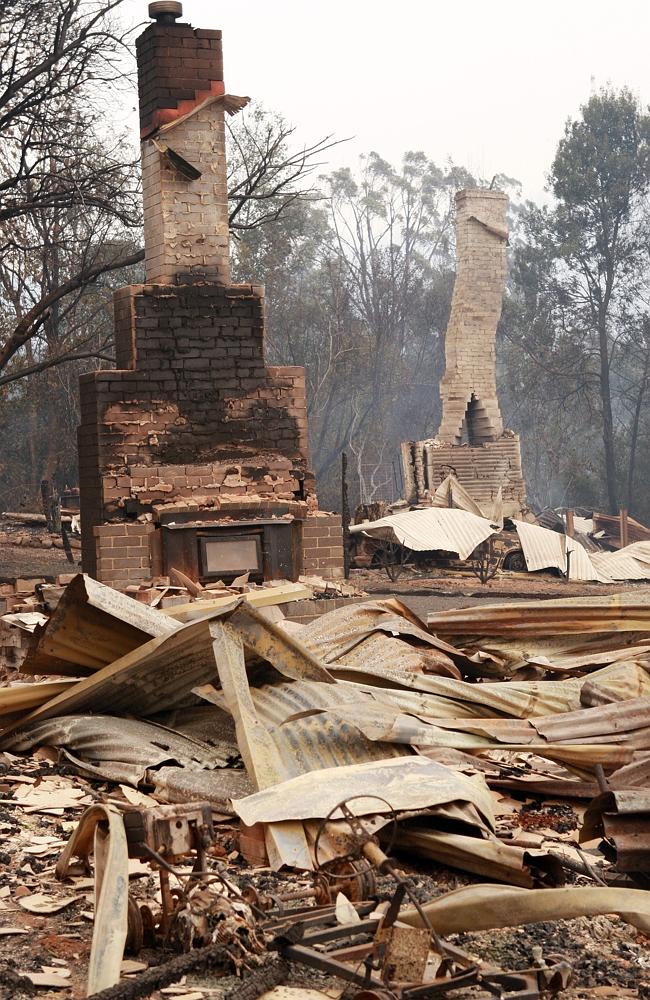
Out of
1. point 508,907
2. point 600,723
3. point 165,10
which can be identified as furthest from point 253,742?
point 165,10

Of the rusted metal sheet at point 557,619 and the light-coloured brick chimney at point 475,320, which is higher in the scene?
the light-coloured brick chimney at point 475,320

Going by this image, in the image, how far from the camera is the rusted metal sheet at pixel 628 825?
12.1 feet

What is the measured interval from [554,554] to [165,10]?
12394mm

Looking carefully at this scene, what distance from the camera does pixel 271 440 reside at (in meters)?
13.9

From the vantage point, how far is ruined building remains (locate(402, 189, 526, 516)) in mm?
29703

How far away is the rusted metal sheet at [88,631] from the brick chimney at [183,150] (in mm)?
8994

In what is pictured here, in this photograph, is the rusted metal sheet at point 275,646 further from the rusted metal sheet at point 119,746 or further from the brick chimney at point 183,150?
the brick chimney at point 183,150

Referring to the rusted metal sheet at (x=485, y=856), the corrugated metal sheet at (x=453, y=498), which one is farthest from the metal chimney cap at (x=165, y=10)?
the corrugated metal sheet at (x=453, y=498)

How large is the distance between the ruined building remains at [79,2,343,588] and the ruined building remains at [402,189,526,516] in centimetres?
1550

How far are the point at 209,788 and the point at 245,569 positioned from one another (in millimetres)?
9147

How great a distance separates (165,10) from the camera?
1368 cm

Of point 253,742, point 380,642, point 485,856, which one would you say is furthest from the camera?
point 380,642

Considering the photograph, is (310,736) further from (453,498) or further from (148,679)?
(453,498)

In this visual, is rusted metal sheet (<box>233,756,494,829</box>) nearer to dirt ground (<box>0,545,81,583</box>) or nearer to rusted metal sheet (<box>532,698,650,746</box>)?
rusted metal sheet (<box>532,698,650,746</box>)
